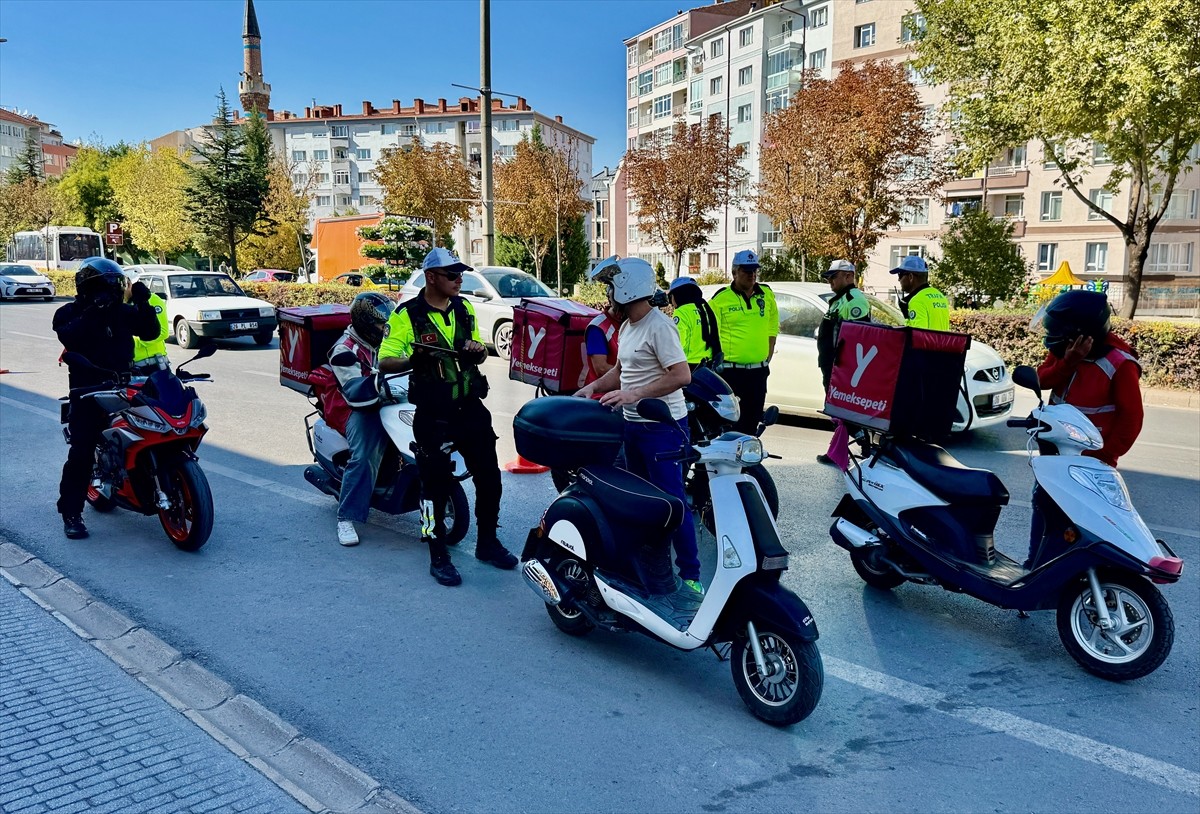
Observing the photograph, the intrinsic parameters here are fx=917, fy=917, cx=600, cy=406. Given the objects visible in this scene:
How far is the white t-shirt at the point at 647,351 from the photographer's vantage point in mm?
4512

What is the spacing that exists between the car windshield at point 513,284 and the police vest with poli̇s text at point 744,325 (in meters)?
9.99

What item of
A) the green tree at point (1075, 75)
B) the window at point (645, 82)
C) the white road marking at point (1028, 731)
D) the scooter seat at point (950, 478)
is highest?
the window at point (645, 82)

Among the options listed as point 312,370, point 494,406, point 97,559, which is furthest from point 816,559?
point 494,406

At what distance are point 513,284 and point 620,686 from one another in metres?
14.0

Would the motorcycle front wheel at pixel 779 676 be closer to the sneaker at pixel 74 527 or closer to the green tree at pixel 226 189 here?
the sneaker at pixel 74 527

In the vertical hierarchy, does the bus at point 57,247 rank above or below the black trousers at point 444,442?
above

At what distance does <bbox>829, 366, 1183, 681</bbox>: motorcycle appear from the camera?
12.8 ft

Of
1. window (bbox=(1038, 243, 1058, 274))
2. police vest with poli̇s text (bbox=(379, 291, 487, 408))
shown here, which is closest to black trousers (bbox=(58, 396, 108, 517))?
police vest with poli̇s text (bbox=(379, 291, 487, 408))

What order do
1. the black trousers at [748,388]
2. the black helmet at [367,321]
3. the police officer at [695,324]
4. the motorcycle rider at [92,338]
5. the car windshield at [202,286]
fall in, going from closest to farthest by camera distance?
the motorcycle rider at [92,338], the black helmet at [367,321], the police officer at [695,324], the black trousers at [748,388], the car windshield at [202,286]

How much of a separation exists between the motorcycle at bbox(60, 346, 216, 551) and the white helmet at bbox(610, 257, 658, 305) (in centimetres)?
287

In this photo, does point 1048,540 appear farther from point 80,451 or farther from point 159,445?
point 80,451

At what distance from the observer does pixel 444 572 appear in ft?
17.3

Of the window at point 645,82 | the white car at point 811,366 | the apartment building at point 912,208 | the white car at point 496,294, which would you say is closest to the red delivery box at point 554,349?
the white car at point 811,366

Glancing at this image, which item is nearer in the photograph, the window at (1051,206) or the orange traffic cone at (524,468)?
the orange traffic cone at (524,468)
